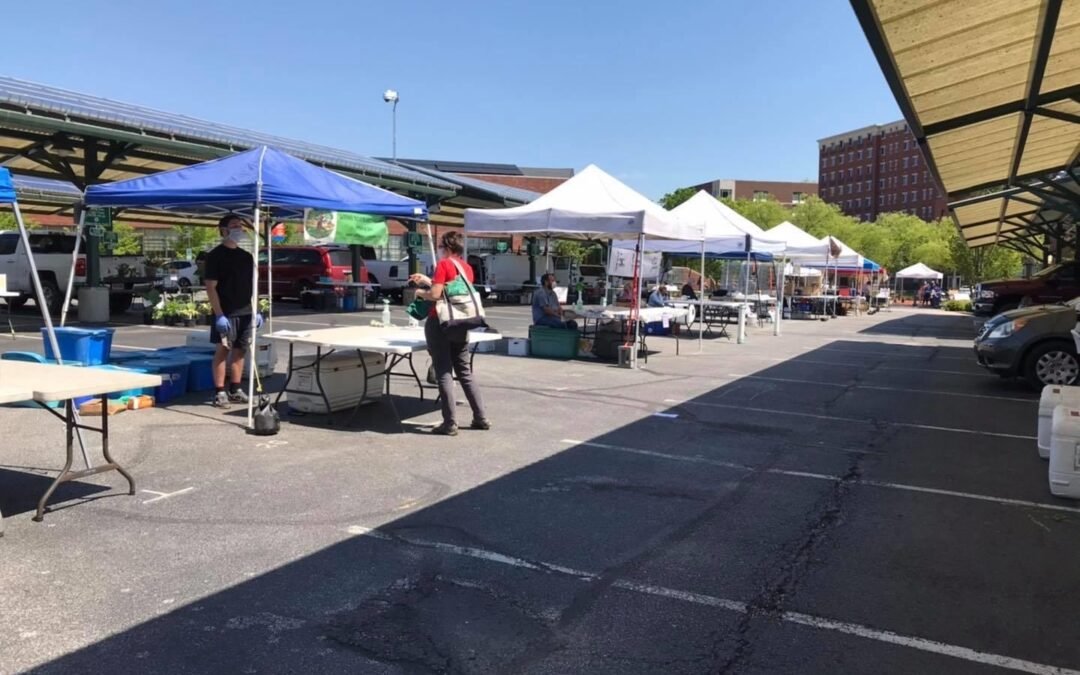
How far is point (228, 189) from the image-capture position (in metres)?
7.27

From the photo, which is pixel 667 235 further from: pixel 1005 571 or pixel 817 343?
pixel 1005 571

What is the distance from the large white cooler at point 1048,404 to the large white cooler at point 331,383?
6.21 m

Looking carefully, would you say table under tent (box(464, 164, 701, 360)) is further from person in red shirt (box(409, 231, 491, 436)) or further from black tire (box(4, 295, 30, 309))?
black tire (box(4, 295, 30, 309))

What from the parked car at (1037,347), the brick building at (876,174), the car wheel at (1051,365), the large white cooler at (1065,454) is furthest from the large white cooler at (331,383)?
the brick building at (876,174)

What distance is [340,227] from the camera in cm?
856

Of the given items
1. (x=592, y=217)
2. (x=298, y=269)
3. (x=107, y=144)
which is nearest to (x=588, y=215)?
(x=592, y=217)

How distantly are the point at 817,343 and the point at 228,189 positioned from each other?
1464 centimetres

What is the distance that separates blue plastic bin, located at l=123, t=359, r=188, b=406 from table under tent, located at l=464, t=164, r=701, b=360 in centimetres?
553

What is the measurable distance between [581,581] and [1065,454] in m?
3.95

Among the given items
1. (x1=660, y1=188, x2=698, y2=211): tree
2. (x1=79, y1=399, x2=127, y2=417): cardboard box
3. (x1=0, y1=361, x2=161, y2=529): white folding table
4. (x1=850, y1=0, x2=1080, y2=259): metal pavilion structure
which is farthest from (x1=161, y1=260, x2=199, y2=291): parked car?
(x1=660, y1=188, x2=698, y2=211): tree

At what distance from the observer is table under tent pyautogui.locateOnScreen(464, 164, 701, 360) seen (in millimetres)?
12055

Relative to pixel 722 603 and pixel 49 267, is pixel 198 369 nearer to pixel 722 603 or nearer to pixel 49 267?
pixel 722 603

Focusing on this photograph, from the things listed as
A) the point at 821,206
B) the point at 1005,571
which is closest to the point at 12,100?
the point at 1005,571

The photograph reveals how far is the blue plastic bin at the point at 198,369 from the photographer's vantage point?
29.2 ft
